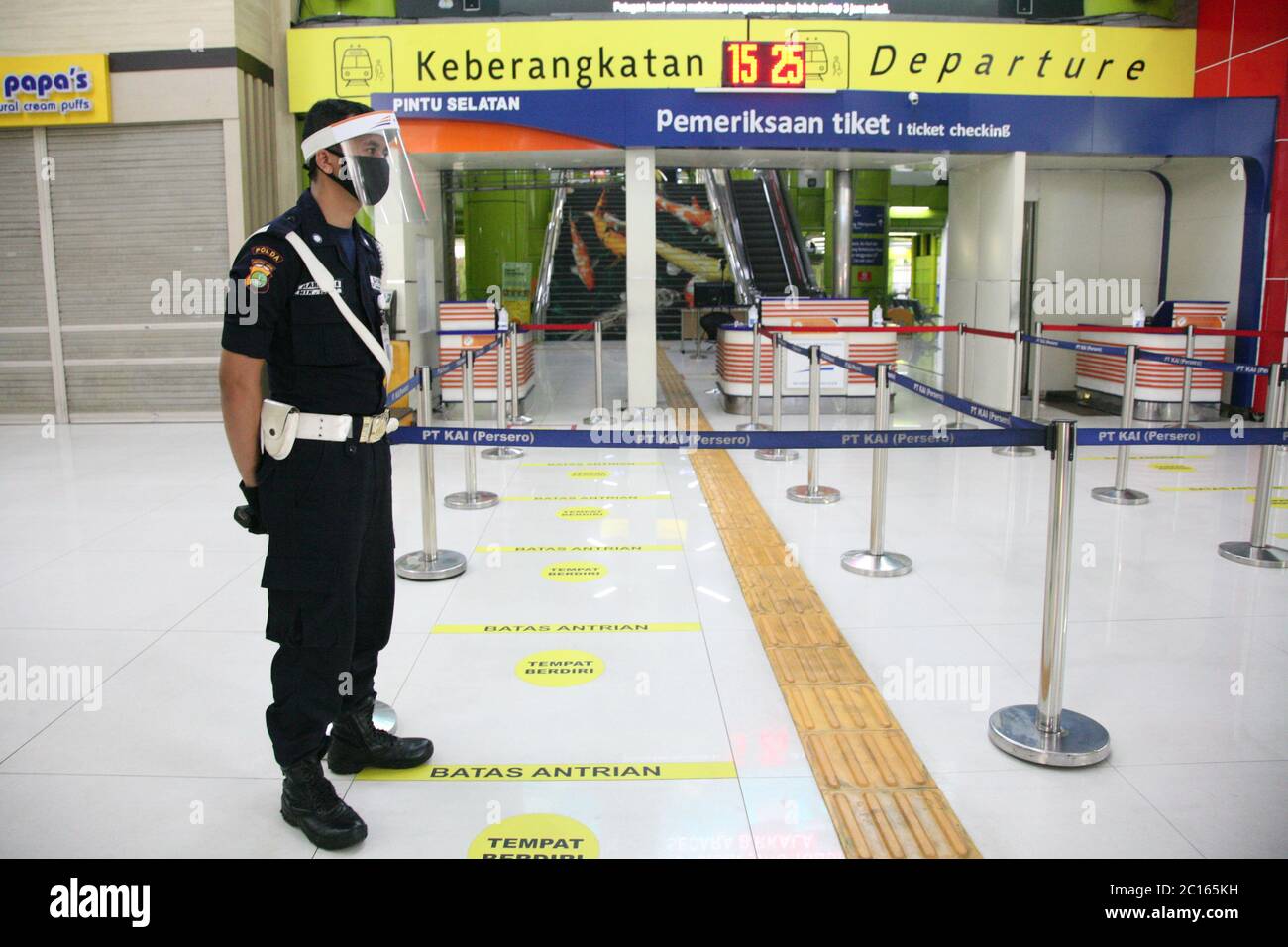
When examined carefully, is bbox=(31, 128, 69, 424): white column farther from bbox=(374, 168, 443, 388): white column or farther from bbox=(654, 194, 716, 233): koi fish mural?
bbox=(654, 194, 716, 233): koi fish mural

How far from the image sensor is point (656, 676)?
3662 millimetres

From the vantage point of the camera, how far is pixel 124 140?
9.62 m

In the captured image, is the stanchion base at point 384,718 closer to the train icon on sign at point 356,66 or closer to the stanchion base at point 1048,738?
the stanchion base at point 1048,738

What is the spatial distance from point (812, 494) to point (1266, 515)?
8.19ft

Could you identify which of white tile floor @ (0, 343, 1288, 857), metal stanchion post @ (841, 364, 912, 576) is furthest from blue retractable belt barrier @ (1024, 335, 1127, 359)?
metal stanchion post @ (841, 364, 912, 576)

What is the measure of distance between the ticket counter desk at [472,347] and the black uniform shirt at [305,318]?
20.5 ft

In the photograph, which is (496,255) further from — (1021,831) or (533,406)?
(1021,831)

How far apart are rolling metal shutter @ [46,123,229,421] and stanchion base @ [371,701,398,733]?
302 inches

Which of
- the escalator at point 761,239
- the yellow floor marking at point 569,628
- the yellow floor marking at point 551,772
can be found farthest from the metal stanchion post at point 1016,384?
the escalator at point 761,239

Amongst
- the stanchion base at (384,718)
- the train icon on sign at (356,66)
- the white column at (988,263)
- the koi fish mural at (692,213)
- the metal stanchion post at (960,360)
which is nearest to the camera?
the stanchion base at (384,718)

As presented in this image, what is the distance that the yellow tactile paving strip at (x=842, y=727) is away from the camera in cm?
259
